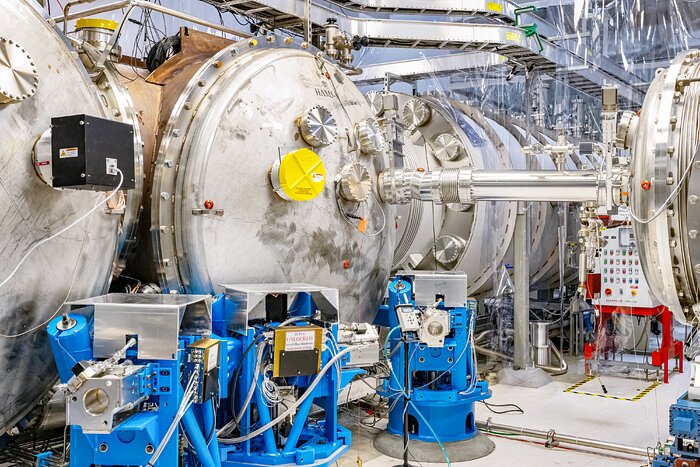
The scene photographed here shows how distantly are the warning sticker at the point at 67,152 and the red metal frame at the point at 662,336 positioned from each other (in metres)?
5.09

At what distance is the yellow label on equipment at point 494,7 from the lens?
546 cm

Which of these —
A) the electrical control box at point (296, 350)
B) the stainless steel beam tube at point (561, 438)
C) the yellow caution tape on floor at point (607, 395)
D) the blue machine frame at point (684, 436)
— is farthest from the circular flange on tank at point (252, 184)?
the yellow caution tape on floor at point (607, 395)

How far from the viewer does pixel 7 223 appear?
247 cm

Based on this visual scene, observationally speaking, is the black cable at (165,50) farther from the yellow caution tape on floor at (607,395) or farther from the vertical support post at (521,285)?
the yellow caution tape on floor at (607,395)

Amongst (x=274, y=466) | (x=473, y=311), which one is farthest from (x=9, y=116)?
(x=473, y=311)

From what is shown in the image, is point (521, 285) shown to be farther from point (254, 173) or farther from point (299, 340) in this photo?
point (299, 340)

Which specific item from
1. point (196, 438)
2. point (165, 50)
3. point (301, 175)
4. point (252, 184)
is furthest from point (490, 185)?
point (196, 438)

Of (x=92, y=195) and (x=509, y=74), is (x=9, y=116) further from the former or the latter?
(x=509, y=74)

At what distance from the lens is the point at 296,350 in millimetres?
2951

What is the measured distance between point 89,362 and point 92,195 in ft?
2.40

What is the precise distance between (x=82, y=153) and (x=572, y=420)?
376 centimetres

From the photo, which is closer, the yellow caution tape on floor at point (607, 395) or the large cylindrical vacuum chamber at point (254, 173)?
the large cylindrical vacuum chamber at point (254, 173)

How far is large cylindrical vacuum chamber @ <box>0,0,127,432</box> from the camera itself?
2.47 meters

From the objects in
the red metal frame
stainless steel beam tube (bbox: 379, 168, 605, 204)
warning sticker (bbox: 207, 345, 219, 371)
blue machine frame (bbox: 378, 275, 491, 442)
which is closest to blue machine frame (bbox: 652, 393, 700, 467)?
stainless steel beam tube (bbox: 379, 168, 605, 204)
